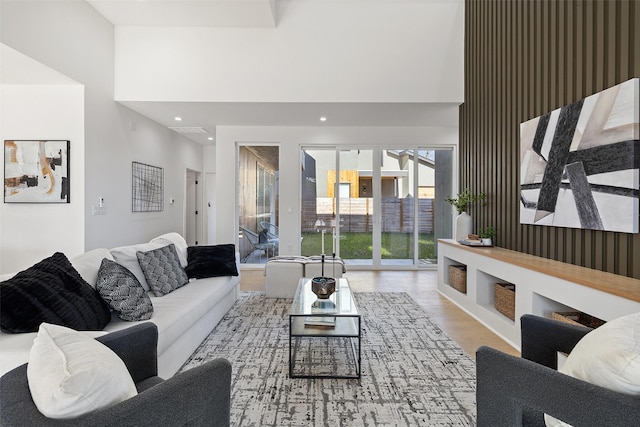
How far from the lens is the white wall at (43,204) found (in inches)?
143

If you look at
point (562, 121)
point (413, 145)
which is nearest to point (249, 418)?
point (562, 121)

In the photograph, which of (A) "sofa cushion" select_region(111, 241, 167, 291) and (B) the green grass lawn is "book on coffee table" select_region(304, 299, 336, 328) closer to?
(A) "sofa cushion" select_region(111, 241, 167, 291)

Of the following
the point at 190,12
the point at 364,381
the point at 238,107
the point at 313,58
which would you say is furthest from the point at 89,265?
the point at 313,58

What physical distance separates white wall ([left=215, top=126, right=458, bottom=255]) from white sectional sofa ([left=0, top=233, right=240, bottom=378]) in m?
2.55

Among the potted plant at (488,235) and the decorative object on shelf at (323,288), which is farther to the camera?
the potted plant at (488,235)

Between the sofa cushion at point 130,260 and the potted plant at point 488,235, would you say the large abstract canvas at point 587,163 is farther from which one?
the sofa cushion at point 130,260

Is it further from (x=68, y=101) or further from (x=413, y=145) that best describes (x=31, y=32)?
(x=413, y=145)

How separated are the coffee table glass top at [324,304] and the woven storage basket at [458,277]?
165 centimetres

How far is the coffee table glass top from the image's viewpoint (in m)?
2.26

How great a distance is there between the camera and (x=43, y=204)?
3.69 meters

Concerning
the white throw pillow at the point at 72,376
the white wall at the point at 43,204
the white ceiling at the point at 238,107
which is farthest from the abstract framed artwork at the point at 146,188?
the white throw pillow at the point at 72,376

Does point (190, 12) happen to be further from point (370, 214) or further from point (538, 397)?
point (538, 397)

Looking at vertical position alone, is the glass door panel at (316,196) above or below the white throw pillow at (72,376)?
above

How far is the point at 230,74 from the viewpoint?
430cm
